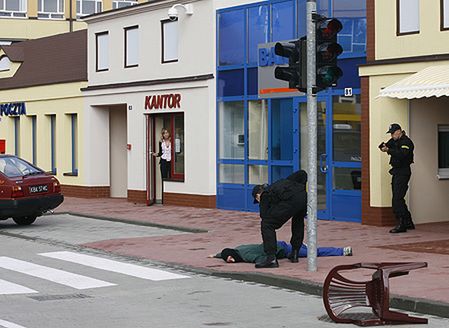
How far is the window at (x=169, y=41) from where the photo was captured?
86.6 ft

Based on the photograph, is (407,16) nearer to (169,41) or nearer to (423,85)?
(423,85)

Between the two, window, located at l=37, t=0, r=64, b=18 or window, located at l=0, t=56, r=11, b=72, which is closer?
window, located at l=0, t=56, r=11, b=72

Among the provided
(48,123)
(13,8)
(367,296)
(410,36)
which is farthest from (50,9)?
(367,296)

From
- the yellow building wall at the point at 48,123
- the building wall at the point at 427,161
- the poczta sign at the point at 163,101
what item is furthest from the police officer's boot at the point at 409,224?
the yellow building wall at the point at 48,123

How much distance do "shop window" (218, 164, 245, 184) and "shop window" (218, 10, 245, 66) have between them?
254 cm

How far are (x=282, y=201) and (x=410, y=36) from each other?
6553 mm

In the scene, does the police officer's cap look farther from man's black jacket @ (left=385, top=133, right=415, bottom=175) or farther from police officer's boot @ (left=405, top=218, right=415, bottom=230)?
police officer's boot @ (left=405, top=218, right=415, bottom=230)

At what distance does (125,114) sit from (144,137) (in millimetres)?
3073

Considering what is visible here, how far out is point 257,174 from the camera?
78.2 feet

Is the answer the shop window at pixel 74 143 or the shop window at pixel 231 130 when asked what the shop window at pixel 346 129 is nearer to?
the shop window at pixel 231 130

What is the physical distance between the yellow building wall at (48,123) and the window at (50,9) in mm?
25203

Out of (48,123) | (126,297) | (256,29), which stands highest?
(256,29)

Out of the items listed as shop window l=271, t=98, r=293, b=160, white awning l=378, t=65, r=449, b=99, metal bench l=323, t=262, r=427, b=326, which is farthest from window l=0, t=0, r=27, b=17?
metal bench l=323, t=262, r=427, b=326

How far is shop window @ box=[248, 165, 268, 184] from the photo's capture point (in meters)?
23.6
